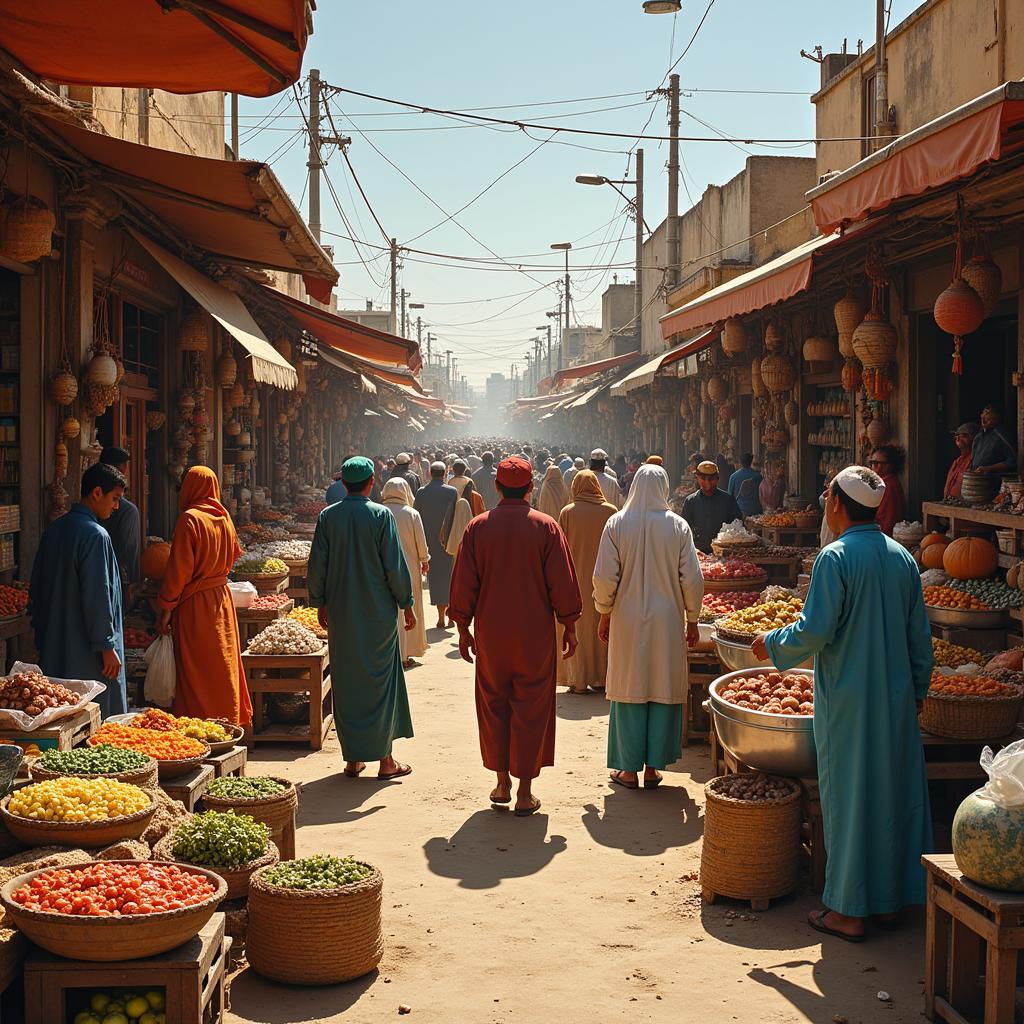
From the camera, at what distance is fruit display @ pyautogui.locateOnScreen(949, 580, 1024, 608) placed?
7.16 meters

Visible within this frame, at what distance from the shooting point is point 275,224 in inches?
340

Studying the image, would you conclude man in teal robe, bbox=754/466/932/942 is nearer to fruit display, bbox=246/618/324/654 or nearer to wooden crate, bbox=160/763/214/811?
wooden crate, bbox=160/763/214/811

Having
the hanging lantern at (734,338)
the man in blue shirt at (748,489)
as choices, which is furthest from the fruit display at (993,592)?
the man in blue shirt at (748,489)

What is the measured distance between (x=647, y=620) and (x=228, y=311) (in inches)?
212

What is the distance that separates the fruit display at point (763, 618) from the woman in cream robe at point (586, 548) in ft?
5.45

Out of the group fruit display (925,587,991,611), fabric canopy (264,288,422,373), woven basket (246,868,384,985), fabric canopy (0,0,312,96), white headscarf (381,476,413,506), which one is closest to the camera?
woven basket (246,868,384,985)

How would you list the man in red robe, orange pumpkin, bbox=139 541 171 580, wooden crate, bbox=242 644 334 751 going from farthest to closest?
orange pumpkin, bbox=139 541 171 580, wooden crate, bbox=242 644 334 751, the man in red robe

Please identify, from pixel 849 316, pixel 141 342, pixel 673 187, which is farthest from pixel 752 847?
pixel 673 187

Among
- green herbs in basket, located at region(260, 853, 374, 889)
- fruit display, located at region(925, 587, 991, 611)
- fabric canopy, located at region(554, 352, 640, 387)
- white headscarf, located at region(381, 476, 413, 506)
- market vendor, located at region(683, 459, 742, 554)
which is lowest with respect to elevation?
green herbs in basket, located at region(260, 853, 374, 889)

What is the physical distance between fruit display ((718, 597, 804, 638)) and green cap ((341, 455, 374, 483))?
7.82 ft

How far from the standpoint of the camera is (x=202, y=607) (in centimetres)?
704

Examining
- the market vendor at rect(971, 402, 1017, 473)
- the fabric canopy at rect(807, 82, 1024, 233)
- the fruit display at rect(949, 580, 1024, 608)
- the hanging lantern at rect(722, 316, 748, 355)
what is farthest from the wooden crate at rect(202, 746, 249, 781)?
the hanging lantern at rect(722, 316, 748, 355)

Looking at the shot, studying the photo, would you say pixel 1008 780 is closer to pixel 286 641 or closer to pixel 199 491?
pixel 199 491

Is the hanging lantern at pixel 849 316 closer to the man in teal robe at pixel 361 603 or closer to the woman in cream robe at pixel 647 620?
the woman in cream robe at pixel 647 620
